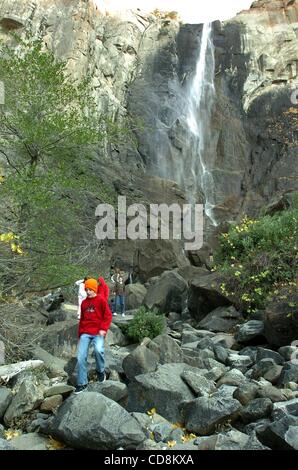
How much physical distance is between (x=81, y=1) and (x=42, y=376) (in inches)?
1402

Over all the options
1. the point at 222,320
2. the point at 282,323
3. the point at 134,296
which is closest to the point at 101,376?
the point at 282,323

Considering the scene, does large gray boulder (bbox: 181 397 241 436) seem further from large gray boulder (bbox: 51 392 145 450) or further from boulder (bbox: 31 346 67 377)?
boulder (bbox: 31 346 67 377)

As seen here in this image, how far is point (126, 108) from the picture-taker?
35.3 metres

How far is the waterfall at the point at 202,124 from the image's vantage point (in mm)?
33287

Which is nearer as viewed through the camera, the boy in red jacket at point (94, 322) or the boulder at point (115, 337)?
the boy in red jacket at point (94, 322)

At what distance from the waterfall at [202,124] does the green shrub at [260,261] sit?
1620 cm

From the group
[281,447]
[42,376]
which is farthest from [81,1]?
[281,447]

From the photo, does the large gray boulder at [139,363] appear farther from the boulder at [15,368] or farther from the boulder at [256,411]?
the boulder at [256,411]

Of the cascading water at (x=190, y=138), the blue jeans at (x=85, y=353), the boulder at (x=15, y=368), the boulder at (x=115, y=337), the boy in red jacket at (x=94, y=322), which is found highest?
the cascading water at (x=190, y=138)

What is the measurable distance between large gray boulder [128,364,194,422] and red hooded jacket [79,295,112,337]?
98 cm

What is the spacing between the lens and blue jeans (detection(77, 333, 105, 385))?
7332 millimetres

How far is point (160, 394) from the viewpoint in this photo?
719 cm

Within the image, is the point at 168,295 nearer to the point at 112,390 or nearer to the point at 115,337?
the point at 115,337

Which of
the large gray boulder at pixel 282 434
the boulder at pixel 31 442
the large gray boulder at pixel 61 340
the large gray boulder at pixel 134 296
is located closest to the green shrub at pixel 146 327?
the large gray boulder at pixel 61 340
